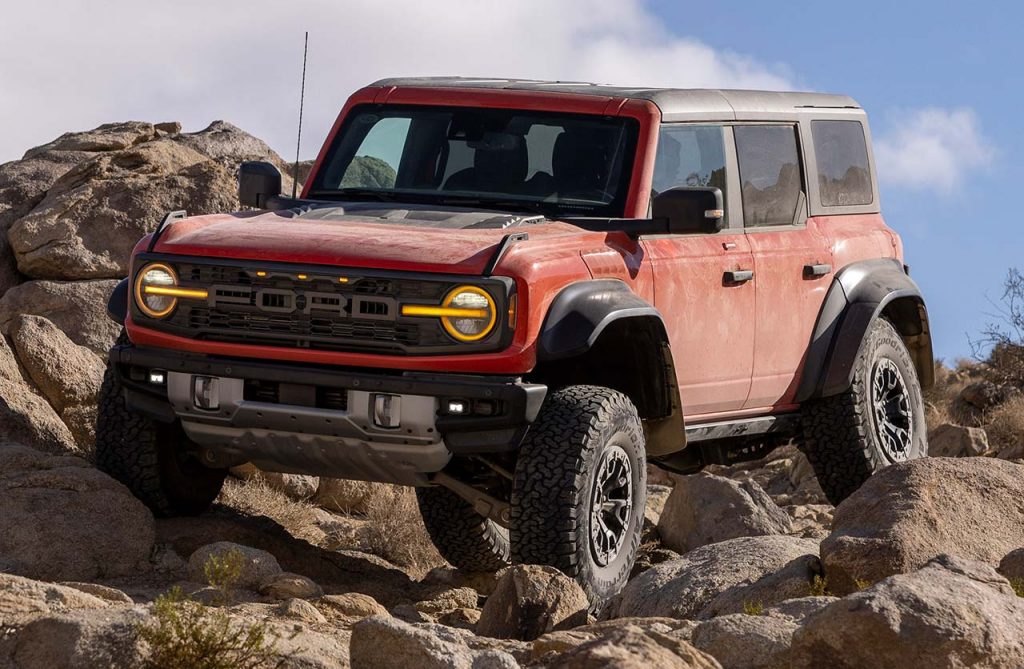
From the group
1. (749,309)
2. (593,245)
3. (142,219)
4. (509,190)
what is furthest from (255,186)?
(142,219)

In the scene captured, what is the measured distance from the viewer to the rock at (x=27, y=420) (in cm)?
872

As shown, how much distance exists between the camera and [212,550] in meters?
7.01

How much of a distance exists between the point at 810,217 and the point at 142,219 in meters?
5.93

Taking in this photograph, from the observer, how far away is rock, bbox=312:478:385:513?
34.4ft

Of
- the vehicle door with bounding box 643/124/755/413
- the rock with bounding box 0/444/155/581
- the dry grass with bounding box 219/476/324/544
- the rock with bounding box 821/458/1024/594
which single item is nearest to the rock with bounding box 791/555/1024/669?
the rock with bounding box 821/458/1024/594

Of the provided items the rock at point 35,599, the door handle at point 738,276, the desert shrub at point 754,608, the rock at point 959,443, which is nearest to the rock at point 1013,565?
the desert shrub at point 754,608

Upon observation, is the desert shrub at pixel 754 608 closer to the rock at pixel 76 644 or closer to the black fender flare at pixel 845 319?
the rock at pixel 76 644

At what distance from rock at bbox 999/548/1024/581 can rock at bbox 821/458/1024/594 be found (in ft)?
0.81

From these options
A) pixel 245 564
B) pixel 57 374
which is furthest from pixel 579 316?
pixel 57 374

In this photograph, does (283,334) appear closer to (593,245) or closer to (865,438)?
(593,245)

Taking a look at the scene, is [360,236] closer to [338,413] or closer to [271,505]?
[338,413]

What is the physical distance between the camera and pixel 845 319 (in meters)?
9.10

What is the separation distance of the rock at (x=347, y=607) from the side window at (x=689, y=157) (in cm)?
238

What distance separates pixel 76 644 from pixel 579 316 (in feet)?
8.81
